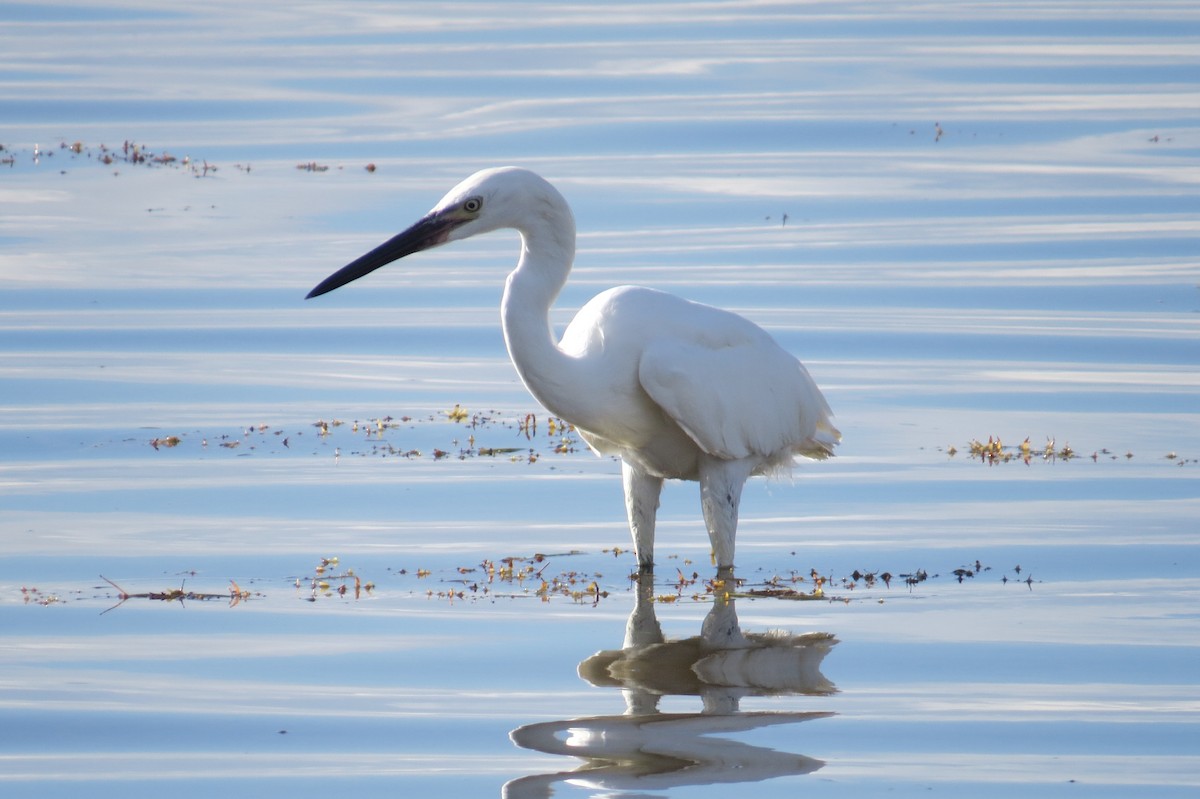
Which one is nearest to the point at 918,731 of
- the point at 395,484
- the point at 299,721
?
the point at 299,721

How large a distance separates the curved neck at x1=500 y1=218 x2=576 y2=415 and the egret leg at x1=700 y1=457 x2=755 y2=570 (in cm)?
86

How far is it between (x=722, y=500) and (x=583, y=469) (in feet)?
7.84

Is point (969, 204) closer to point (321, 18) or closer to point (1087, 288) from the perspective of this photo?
point (1087, 288)

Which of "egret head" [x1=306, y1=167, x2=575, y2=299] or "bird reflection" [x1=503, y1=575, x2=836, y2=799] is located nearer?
"bird reflection" [x1=503, y1=575, x2=836, y2=799]

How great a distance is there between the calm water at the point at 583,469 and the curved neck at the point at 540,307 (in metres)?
0.95

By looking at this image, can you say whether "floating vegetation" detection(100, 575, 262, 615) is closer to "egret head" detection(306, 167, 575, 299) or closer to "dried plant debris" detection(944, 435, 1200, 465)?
"egret head" detection(306, 167, 575, 299)

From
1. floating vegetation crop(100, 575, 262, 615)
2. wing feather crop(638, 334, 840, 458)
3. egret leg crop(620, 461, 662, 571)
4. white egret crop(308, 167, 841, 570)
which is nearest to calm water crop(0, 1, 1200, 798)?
floating vegetation crop(100, 575, 262, 615)

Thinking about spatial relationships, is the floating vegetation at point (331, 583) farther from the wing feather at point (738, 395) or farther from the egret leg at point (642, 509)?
the wing feather at point (738, 395)

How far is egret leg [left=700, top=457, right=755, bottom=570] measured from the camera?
898cm

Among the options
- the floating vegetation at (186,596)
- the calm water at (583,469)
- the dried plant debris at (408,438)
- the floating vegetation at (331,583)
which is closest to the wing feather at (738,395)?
the calm water at (583,469)

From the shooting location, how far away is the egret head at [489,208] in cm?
858

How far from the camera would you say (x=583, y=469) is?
11328 mm

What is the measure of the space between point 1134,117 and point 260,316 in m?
13.6

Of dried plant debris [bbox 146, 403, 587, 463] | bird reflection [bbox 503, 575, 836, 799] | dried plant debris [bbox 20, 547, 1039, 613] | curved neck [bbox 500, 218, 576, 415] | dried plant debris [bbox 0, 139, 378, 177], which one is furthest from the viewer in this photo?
dried plant debris [bbox 0, 139, 378, 177]
